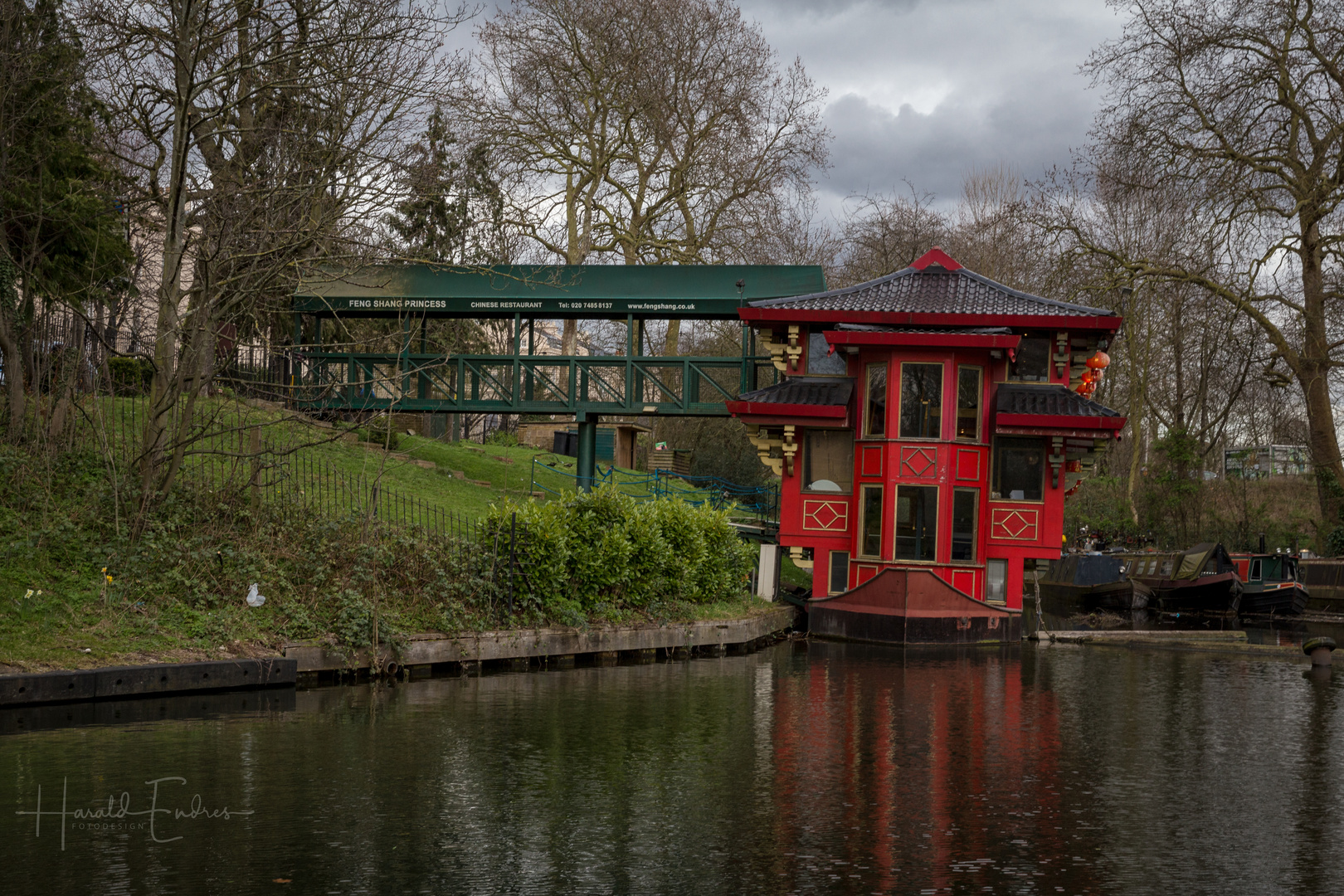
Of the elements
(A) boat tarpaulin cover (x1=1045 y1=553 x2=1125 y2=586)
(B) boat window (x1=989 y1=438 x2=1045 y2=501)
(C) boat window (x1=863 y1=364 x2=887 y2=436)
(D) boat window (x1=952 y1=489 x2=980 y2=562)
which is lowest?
(A) boat tarpaulin cover (x1=1045 y1=553 x2=1125 y2=586)

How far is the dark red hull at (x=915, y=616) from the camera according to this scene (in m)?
22.8

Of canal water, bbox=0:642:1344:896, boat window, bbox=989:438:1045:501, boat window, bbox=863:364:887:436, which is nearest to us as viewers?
canal water, bbox=0:642:1344:896

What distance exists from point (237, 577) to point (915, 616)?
1282 centimetres

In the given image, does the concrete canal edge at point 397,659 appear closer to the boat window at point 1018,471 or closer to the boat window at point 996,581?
the boat window at point 996,581

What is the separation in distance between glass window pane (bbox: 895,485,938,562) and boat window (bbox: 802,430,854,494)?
165 cm

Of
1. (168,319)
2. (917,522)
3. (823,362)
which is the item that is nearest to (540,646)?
(168,319)

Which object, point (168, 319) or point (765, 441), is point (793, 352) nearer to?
point (765, 441)

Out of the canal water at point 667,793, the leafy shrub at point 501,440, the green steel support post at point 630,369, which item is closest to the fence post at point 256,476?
the canal water at point 667,793

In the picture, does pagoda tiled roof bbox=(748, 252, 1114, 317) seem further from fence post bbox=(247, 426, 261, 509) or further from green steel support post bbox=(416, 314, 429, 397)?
fence post bbox=(247, 426, 261, 509)

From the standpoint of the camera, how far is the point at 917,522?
2388 centimetres

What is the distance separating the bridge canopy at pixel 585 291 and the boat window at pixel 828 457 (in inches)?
194

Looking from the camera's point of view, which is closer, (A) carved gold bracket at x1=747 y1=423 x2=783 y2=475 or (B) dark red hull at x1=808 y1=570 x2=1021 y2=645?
(B) dark red hull at x1=808 y1=570 x2=1021 y2=645

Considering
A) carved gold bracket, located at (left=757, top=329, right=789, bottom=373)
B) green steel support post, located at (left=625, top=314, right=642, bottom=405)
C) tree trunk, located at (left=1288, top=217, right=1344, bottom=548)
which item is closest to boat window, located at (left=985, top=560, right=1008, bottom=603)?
carved gold bracket, located at (left=757, top=329, right=789, bottom=373)

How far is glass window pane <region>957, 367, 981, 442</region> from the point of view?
24.3m
